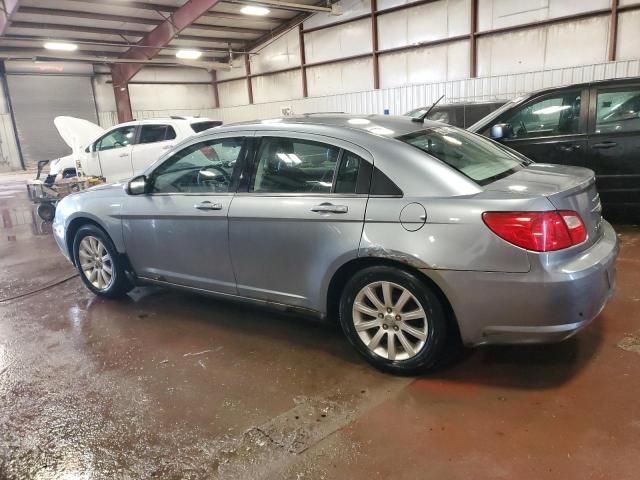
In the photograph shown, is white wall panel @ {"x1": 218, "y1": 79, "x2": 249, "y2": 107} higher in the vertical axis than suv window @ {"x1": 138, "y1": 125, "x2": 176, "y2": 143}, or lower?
higher

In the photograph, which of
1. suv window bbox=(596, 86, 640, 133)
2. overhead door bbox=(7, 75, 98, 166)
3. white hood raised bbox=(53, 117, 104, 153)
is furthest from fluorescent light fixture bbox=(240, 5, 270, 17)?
suv window bbox=(596, 86, 640, 133)

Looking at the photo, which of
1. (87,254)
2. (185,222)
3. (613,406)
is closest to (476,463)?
(613,406)

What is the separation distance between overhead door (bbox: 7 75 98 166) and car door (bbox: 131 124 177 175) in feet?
31.9

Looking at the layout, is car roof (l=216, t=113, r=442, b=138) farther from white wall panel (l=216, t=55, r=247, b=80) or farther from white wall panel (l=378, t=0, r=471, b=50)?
white wall panel (l=216, t=55, r=247, b=80)

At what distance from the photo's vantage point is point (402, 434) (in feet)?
7.61

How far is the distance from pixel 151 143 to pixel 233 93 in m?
11.3

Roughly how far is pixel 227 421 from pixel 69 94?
19.0m

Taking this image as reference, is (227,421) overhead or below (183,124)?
below

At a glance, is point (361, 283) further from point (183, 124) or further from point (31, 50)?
point (31, 50)

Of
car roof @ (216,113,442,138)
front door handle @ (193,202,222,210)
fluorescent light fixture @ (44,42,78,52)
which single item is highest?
fluorescent light fixture @ (44,42,78,52)

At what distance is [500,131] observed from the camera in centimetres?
511

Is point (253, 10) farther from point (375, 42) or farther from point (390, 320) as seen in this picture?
point (390, 320)

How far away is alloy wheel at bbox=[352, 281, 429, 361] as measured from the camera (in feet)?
8.75

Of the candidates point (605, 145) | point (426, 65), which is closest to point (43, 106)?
point (426, 65)
